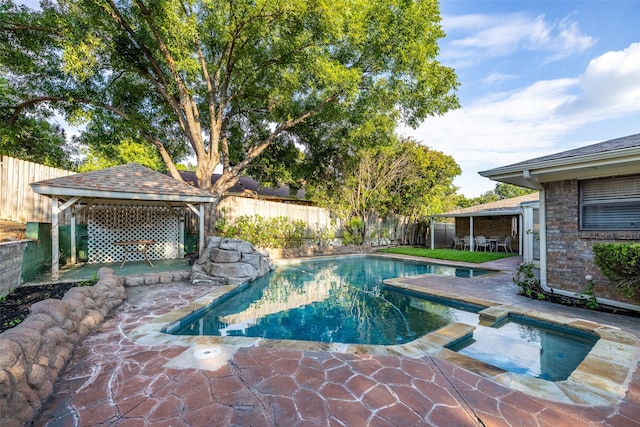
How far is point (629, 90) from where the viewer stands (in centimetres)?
895

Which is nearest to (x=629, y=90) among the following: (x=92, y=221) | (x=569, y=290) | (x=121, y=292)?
(x=569, y=290)

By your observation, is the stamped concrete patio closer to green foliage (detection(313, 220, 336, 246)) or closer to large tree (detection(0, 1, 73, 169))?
large tree (detection(0, 1, 73, 169))

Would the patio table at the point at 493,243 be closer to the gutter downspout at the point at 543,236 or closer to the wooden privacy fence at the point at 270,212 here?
the wooden privacy fence at the point at 270,212

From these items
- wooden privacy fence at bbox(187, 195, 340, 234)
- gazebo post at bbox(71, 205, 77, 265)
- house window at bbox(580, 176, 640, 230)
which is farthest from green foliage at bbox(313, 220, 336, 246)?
house window at bbox(580, 176, 640, 230)

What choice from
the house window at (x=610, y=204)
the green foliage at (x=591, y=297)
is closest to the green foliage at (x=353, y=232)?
the house window at (x=610, y=204)

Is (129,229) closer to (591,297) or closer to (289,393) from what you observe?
(289,393)

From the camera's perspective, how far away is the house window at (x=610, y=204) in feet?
15.0

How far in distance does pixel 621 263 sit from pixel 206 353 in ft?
19.8

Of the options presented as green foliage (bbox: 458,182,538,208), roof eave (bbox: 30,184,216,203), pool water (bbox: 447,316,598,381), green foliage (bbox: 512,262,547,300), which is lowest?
pool water (bbox: 447,316,598,381)

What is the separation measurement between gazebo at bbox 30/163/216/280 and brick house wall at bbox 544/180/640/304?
326 inches

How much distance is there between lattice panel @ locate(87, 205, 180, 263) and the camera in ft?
29.7

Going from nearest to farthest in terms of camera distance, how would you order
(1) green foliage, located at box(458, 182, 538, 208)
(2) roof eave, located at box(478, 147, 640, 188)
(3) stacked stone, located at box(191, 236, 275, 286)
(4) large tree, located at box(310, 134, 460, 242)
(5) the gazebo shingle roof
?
(2) roof eave, located at box(478, 147, 640, 188) < (5) the gazebo shingle roof < (3) stacked stone, located at box(191, 236, 275, 286) < (4) large tree, located at box(310, 134, 460, 242) < (1) green foliage, located at box(458, 182, 538, 208)

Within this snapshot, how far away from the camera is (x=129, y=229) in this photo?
9773 mm

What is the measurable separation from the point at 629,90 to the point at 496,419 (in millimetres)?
12464
